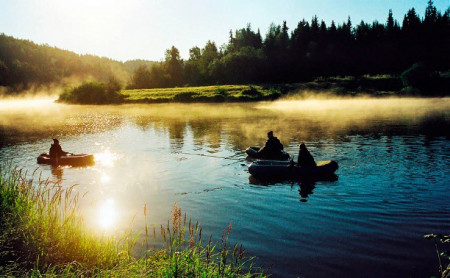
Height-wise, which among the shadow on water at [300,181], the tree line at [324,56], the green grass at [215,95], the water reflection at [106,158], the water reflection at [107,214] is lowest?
the water reflection at [107,214]

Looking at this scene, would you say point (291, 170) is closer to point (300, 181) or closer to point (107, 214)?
point (300, 181)

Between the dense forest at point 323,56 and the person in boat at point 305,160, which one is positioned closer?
the person in boat at point 305,160

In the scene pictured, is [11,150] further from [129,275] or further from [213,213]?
[129,275]

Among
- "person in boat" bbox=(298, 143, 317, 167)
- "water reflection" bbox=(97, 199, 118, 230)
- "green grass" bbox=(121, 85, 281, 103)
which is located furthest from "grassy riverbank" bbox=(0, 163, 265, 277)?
"green grass" bbox=(121, 85, 281, 103)

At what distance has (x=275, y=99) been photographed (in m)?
92.4

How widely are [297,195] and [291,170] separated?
9.06ft

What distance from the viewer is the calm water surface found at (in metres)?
11.2

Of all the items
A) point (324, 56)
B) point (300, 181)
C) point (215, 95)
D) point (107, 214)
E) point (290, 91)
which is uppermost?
point (324, 56)

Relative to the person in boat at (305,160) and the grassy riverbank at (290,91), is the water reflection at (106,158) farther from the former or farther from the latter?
the grassy riverbank at (290,91)

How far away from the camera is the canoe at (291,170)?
19.8m

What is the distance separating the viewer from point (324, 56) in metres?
121

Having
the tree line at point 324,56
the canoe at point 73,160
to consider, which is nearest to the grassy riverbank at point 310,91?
the tree line at point 324,56

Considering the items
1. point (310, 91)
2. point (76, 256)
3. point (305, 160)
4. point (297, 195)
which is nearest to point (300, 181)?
point (305, 160)

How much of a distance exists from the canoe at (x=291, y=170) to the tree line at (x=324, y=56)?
324 feet
